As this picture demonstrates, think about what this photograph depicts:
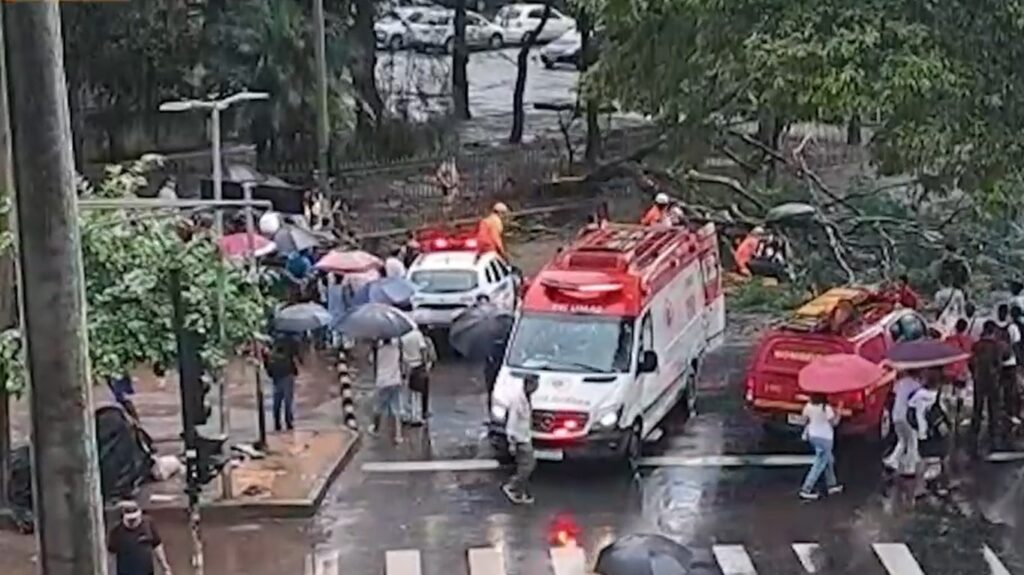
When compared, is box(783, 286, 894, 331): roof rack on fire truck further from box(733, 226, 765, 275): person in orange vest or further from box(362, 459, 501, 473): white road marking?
box(733, 226, 765, 275): person in orange vest

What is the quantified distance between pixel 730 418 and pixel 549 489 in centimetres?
409

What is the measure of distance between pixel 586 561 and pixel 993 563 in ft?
13.7

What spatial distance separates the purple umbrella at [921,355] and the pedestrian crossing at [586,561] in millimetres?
2682

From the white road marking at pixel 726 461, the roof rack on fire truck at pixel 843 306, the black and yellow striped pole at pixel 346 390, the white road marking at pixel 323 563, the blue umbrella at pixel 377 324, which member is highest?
the blue umbrella at pixel 377 324

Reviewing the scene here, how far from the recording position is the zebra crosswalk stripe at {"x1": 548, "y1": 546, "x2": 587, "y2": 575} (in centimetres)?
1948

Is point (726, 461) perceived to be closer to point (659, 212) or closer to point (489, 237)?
point (659, 212)

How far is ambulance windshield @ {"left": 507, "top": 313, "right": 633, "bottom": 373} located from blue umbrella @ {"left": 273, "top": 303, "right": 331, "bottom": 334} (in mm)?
3324

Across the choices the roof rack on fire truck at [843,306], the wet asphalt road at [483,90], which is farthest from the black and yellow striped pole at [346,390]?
the wet asphalt road at [483,90]

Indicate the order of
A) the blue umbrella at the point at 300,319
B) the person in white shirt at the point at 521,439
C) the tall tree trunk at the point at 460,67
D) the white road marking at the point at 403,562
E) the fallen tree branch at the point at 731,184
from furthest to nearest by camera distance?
the tall tree trunk at the point at 460,67 < the fallen tree branch at the point at 731,184 < the blue umbrella at the point at 300,319 < the person in white shirt at the point at 521,439 < the white road marking at the point at 403,562

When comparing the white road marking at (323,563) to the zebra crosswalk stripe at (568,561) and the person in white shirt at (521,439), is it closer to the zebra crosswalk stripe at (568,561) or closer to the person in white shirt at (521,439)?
the zebra crosswalk stripe at (568,561)

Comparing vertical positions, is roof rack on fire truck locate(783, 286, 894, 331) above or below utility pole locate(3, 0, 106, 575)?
below

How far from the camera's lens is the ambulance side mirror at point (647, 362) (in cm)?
2277

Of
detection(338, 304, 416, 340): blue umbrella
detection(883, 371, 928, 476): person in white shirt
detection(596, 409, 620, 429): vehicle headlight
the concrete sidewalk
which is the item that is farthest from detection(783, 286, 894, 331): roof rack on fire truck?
the concrete sidewalk

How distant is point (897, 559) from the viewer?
65.3 ft
